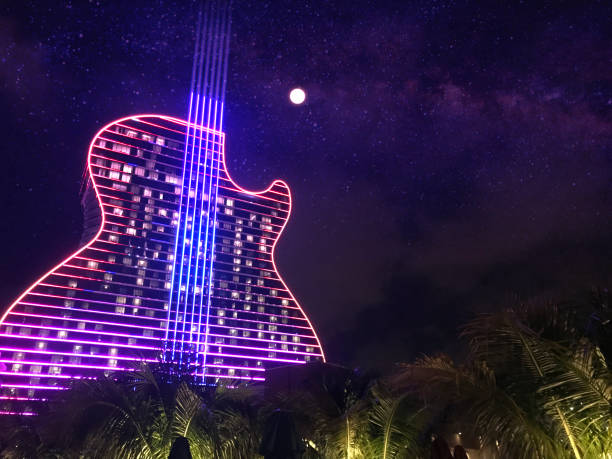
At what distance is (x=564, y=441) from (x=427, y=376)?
2055mm

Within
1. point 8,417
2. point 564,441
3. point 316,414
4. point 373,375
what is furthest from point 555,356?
point 8,417

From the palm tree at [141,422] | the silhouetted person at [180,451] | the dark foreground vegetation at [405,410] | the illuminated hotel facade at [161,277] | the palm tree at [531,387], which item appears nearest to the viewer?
the palm tree at [531,387]

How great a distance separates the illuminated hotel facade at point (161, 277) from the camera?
66.1 m

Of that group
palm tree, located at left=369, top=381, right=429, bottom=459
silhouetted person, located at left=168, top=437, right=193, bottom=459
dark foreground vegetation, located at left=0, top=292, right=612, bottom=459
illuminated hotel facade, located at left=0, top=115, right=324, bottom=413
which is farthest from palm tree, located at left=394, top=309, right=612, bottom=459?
illuminated hotel facade, located at left=0, top=115, right=324, bottom=413

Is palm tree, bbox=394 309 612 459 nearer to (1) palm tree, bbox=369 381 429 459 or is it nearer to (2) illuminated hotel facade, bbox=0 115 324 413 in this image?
(1) palm tree, bbox=369 381 429 459

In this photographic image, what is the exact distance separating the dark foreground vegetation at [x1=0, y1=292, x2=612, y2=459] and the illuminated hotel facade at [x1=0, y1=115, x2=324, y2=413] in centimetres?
5077

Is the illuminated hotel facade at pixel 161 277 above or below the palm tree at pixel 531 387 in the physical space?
above

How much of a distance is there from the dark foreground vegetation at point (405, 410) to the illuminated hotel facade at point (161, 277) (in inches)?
1999

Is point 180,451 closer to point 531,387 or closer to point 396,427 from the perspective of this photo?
point 396,427

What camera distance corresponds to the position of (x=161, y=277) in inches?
3091

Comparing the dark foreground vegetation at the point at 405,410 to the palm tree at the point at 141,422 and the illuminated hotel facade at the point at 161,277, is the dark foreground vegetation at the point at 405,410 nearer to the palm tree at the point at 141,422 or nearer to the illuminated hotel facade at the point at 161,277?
the palm tree at the point at 141,422

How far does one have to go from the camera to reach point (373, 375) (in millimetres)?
16891

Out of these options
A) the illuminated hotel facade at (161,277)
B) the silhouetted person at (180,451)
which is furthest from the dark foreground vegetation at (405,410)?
the illuminated hotel facade at (161,277)

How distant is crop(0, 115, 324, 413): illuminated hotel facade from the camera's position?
6606 cm
